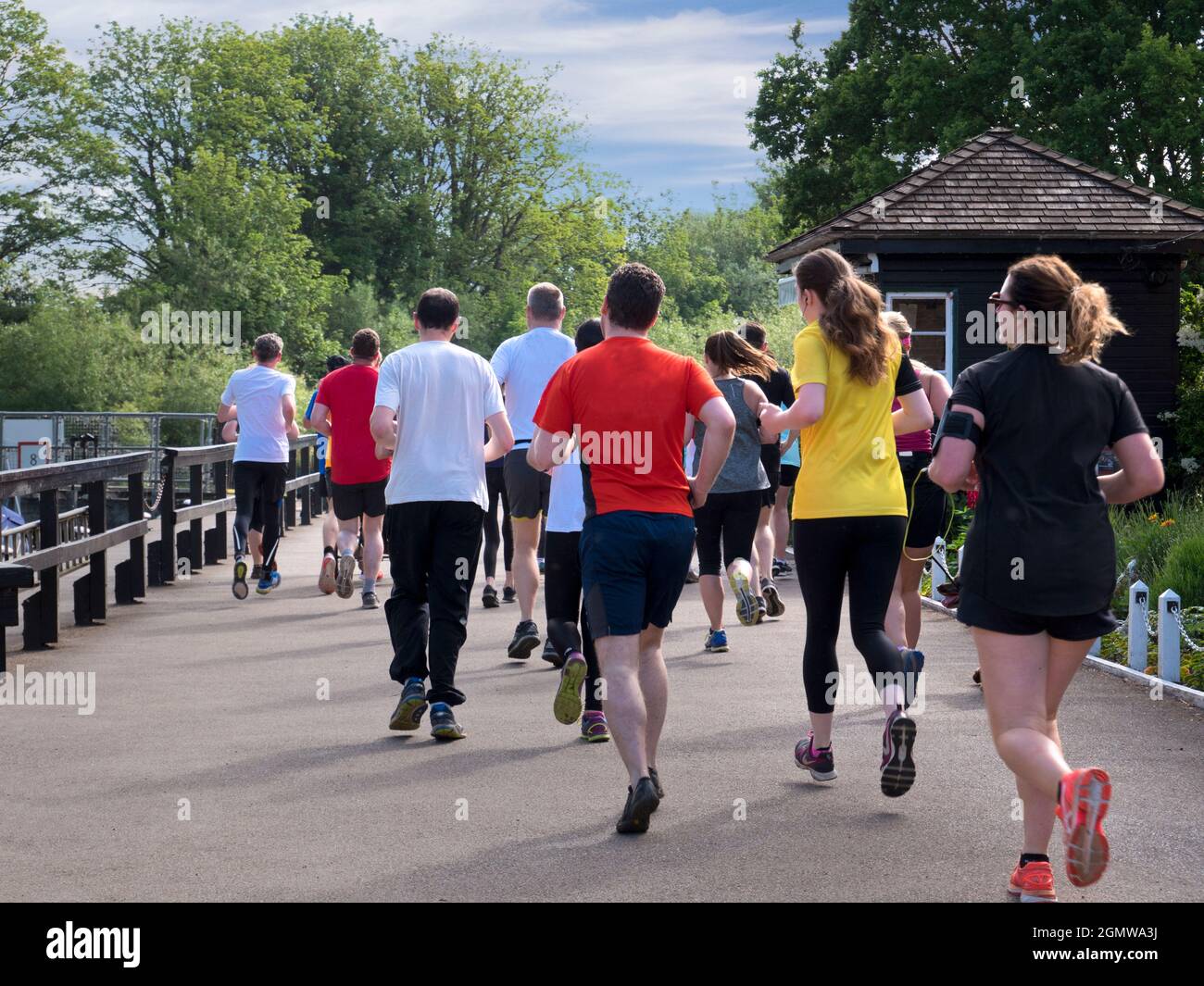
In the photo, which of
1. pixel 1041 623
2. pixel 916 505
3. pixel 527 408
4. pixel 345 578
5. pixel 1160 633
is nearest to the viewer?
pixel 1041 623

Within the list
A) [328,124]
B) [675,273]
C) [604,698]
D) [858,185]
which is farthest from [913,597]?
[675,273]

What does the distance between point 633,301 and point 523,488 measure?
401cm

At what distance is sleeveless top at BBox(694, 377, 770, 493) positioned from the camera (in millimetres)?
9758

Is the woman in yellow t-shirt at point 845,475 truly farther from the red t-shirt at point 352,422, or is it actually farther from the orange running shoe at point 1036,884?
the red t-shirt at point 352,422

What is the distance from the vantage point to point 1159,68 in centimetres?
3384

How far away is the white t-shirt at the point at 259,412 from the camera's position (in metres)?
13.3

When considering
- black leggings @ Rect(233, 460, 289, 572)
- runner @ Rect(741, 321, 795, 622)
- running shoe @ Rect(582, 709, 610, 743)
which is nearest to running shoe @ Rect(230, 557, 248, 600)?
black leggings @ Rect(233, 460, 289, 572)

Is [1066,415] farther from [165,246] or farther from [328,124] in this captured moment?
[328,124]

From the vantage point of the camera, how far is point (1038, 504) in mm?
4730

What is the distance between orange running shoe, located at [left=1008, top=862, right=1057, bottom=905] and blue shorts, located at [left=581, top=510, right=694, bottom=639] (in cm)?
157

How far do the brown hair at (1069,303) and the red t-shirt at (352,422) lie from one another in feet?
25.0

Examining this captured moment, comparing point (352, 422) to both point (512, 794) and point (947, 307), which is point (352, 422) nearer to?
point (512, 794)

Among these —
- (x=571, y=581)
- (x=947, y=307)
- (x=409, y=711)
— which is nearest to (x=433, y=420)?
(x=571, y=581)

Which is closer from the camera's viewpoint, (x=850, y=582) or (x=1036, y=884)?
(x=1036, y=884)
